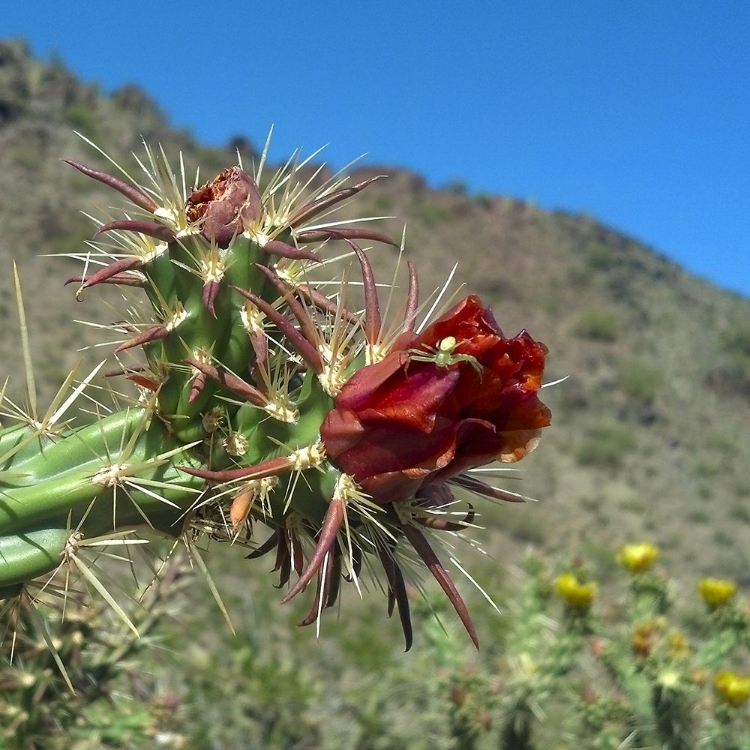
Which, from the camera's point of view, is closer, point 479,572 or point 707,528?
point 479,572

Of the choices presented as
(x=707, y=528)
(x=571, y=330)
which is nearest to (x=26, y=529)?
(x=707, y=528)

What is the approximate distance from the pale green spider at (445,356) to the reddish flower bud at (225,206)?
501mm

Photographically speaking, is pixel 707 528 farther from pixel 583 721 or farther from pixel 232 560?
pixel 583 721

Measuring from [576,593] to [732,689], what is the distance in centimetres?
92

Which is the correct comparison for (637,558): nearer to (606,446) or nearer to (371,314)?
(371,314)

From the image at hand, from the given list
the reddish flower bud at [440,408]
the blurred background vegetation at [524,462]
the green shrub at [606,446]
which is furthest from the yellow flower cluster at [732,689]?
the green shrub at [606,446]

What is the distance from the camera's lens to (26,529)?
163cm

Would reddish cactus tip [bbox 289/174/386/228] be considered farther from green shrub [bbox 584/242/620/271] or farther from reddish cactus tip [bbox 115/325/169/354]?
green shrub [bbox 584/242/620/271]

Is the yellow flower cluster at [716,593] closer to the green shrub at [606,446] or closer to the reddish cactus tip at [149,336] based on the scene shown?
the reddish cactus tip at [149,336]

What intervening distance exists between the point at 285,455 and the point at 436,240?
2852cm

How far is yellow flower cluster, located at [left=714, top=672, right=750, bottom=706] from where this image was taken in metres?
4.27

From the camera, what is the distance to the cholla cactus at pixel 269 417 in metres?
1.39

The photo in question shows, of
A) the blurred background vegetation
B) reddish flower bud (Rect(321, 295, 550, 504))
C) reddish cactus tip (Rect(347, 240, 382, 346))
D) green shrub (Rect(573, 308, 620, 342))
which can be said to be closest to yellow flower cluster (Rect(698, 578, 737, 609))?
the blurred background vegetation

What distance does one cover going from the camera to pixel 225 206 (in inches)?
65.2
